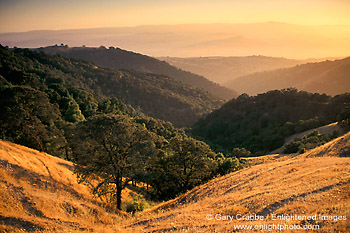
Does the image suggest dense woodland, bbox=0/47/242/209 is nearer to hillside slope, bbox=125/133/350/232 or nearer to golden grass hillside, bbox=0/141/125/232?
golden grass hillside, bbox=0/141/125/232

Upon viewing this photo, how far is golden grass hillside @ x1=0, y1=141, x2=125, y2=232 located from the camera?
11086mm

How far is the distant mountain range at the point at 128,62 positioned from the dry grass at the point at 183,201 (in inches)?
6268

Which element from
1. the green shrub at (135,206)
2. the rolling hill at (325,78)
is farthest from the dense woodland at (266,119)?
the rolling hill at (325,78)

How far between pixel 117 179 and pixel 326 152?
16775 mm

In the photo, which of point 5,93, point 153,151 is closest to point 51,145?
point 5,93

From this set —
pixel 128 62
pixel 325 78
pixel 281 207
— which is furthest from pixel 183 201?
pixel 128 62

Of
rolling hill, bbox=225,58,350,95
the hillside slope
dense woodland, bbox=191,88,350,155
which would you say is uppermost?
rolling hill, bbox=225,58,350,95

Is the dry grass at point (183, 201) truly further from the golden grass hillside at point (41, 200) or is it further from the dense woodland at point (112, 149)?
the dense woodland at point (112, 149)

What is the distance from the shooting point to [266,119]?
67.5 metres

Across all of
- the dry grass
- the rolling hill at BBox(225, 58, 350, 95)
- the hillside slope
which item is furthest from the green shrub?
the rolling hill at BBox(225, 58, 350, 95)

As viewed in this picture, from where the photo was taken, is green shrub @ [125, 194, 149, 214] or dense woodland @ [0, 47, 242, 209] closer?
green shrub @ [125, 194, 149, 214]

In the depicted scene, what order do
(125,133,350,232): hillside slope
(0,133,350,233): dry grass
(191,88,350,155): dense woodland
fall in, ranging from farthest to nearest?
(191,88,350,155): dense woodland < (0,133,350,233): dry grass < (125,133,350,232): hillside slope

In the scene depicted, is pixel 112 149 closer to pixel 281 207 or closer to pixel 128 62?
→ pixel 281 207

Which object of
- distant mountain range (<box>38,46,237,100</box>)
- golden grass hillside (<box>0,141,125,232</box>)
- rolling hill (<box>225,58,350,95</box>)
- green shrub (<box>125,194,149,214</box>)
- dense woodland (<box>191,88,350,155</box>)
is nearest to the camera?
golden grass hillside (<box>0,141,125,232</box>)
